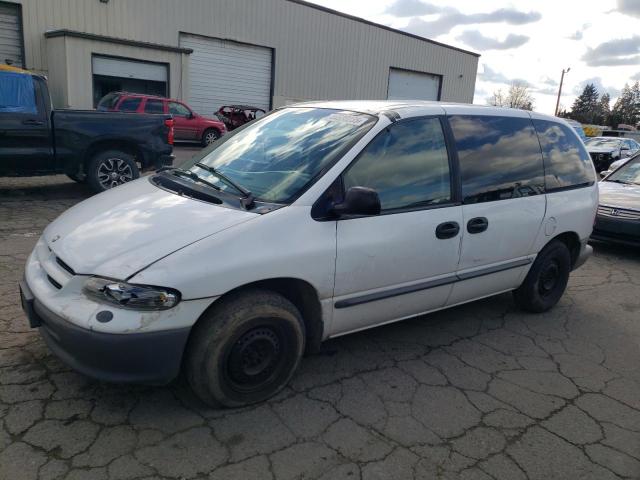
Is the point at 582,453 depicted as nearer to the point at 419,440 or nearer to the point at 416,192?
the point at 419,440

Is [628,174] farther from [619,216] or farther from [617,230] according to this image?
[617,230]

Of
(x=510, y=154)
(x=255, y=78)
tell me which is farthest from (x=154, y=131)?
(x=255, y=78)

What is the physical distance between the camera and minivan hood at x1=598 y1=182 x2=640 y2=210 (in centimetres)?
699

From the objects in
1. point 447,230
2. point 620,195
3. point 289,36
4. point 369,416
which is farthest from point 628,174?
point 289,36

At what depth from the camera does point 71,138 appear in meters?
7.85

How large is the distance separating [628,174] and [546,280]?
15.5ft

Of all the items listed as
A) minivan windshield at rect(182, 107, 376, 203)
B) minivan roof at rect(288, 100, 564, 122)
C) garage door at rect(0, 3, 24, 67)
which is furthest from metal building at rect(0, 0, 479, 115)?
minivan roof at rect(288, 100, 564, 122)

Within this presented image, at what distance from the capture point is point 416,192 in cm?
343

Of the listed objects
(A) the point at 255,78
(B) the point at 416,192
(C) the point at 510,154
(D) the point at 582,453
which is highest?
(A) the point at 255,78

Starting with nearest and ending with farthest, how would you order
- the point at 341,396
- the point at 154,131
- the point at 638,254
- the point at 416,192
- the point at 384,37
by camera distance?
the point at 341,396, the point at 416,192, the point at 638,254, the point at 154,131, the point at 384,37

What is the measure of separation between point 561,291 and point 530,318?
474 mm

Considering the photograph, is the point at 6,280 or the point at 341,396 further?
the point at 6,280

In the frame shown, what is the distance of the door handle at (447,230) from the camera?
3.46 meters

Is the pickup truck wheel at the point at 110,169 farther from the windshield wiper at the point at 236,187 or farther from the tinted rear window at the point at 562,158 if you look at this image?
the tinted rear window at the point at 562,158
